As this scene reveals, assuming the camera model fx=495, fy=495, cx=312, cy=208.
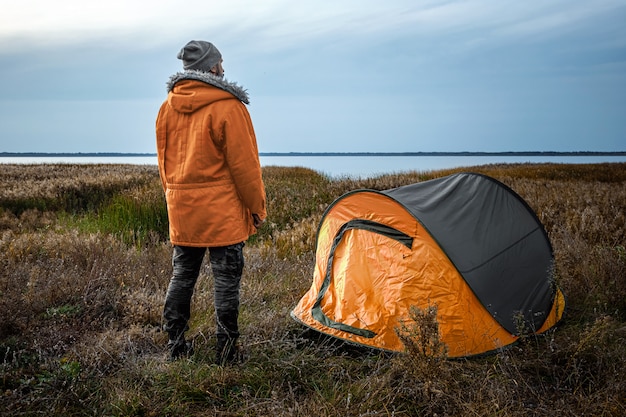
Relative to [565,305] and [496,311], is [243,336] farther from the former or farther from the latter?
[565,305]

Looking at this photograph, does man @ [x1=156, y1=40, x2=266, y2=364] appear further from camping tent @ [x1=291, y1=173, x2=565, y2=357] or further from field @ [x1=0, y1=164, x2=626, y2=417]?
camping tent @ [x1=291, y1=173, x2=565, y2=357]

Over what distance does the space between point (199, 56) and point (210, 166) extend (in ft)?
2.65

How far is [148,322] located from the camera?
5.04 metres

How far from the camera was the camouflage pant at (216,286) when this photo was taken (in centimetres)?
373

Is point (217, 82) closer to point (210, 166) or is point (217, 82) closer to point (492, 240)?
point (210, 166)

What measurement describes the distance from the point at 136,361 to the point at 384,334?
206 centimetres

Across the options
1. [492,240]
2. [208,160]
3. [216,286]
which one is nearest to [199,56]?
[208,160]

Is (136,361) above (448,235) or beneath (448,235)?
beneath

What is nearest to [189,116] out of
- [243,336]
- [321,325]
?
[243,336]

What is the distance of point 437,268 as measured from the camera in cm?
428

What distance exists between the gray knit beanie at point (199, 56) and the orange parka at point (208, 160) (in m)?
0.09

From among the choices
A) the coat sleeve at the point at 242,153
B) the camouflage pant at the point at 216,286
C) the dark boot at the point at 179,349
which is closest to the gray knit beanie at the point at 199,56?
the coat sleeve at the point at 242,153

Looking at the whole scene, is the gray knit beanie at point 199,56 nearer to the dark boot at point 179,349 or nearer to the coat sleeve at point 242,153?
the coat sleeve at point 242,153

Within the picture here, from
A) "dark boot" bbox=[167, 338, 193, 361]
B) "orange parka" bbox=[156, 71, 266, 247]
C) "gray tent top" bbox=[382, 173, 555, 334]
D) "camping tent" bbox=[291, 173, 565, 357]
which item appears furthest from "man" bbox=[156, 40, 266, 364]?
"gray tent top" bbox=[382, 173, 555, 334]
